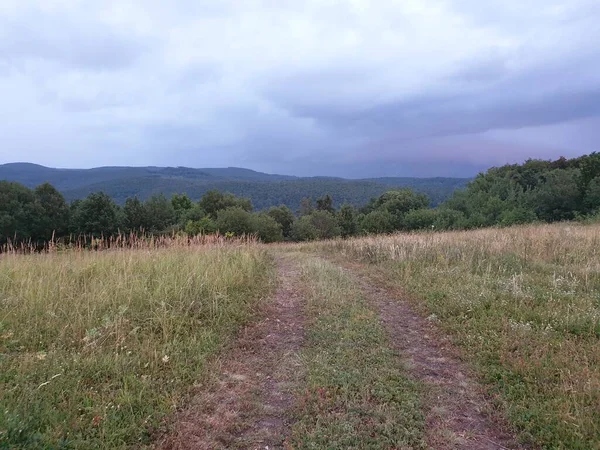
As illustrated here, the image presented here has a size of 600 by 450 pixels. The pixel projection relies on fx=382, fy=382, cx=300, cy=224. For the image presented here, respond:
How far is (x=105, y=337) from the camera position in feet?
14.0

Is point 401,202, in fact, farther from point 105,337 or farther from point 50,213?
point 105,337

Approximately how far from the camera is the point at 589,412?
321cm

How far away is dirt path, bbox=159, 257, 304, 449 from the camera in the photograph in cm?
305

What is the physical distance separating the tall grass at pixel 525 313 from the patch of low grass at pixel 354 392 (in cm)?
94

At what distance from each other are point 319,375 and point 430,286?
4.11 m

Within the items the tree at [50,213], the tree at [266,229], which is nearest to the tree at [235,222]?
the tree at [266,229]

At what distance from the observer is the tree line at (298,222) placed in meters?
35.3

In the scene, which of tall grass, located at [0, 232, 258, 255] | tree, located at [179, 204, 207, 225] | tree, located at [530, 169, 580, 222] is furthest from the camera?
tree, located at [179, 204, 207, 225]

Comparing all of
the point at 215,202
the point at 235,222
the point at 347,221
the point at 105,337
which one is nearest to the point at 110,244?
the point at 105,337

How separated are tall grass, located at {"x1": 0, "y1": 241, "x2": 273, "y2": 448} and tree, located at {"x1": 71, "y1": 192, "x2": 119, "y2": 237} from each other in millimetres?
34139

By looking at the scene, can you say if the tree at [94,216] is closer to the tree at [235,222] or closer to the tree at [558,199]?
the tree at [235,222]

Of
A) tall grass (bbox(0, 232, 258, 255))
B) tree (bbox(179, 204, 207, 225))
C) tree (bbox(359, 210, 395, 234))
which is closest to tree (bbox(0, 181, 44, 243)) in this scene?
tree (bbox(179, 204, 207, 225))

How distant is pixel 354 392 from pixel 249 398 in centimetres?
101

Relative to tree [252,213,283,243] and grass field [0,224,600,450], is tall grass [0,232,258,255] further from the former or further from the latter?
tree [252,213,283,243]
